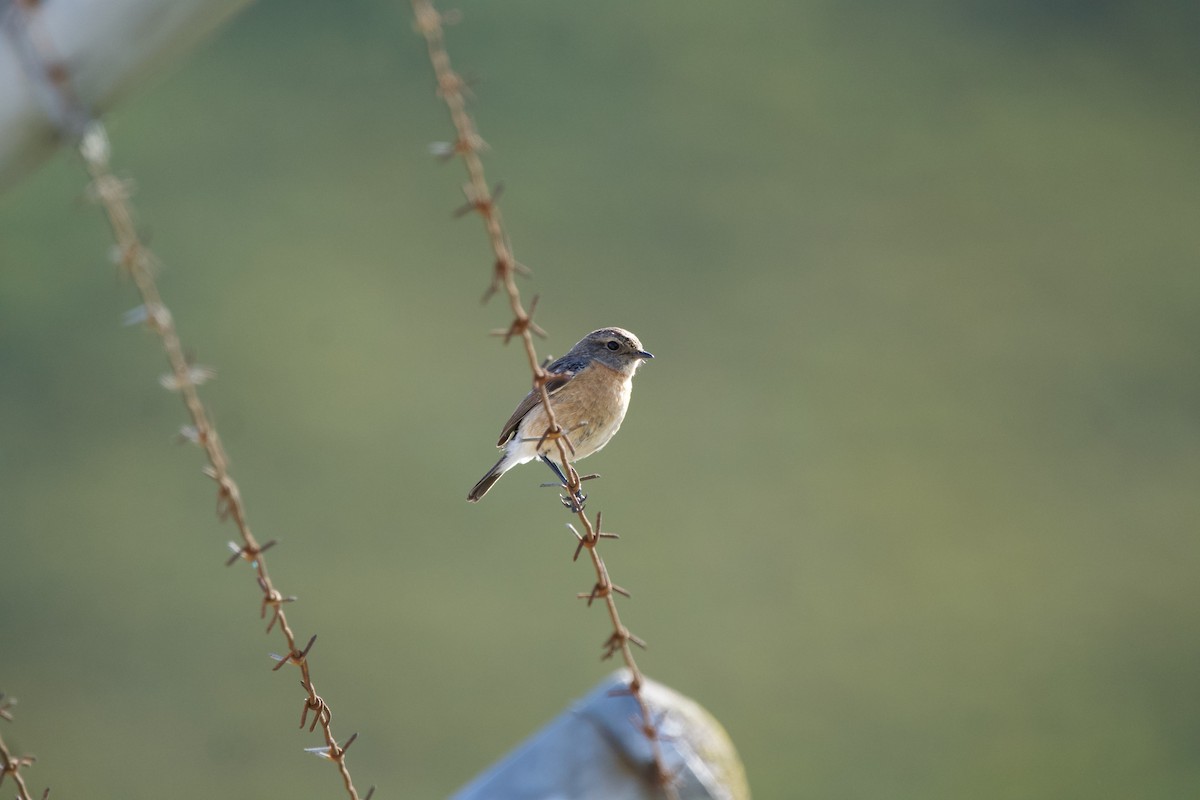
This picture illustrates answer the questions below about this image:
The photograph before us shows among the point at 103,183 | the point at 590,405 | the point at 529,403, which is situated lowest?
the point at 103,183

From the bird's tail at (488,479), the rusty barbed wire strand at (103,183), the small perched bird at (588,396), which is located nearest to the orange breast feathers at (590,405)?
the small perched bird at (588,396)

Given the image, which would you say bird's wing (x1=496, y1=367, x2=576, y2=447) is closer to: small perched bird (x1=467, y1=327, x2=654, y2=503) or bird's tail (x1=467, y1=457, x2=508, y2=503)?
small perched bird (x1=467, y1=327, x2=654, y2=503)

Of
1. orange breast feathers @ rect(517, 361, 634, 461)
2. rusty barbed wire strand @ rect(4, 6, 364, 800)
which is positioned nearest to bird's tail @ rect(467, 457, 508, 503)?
orange breast feathers @ rect(517, 361, 634, 461)

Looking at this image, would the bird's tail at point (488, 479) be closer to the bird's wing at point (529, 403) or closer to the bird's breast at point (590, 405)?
the bird's wing at point (529, 403)

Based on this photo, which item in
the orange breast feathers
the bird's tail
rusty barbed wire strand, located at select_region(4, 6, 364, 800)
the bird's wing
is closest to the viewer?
rusty barbed wire strand, located at select_region(4, 6, 364, 800)

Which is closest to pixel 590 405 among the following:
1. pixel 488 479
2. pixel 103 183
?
pixel 488 479

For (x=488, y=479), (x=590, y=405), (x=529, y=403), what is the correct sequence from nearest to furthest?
(x=590, y=405)
(x=529, y=403)
(x=488, y=479)

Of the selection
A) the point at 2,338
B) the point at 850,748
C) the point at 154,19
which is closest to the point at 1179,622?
the point at 850,748

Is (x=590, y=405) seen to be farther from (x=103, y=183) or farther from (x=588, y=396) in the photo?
(x=103, y=183)

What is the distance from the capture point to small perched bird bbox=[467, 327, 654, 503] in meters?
4.11

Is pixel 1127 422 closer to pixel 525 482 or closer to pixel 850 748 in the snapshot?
pixel 850 748

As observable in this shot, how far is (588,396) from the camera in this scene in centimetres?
411

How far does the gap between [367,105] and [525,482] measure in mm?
3695

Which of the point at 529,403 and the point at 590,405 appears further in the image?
the point at 529,403
